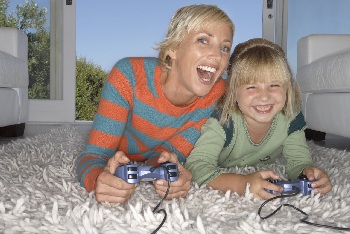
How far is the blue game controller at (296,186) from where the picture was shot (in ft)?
2.96

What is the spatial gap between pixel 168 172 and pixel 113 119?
28 centimetres

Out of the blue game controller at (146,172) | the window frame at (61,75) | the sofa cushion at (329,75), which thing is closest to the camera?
the blue game controller at (146,172)

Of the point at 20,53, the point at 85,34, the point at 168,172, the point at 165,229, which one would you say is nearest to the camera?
the point at 165,229

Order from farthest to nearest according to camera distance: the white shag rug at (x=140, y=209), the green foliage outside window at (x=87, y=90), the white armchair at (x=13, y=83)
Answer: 1. the green foliage outside window at (x=87, y=90)
2. the white armchair at (x=13, y=83)
3. the white shag rug at (x=140, y=209)

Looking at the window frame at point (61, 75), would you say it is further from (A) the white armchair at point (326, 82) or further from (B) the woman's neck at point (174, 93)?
(B) the woman's neck at point (174, 93)

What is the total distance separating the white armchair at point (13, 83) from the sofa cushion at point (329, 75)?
4.58ft

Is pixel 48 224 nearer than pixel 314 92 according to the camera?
Yes

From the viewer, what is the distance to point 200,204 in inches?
33.9

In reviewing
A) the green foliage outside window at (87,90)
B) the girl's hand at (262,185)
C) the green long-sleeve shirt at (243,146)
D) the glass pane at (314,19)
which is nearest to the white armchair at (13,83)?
the green long-sleeve shirt at (243,146)

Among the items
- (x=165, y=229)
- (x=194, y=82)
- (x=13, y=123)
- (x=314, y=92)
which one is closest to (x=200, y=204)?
(x=165, y=229)

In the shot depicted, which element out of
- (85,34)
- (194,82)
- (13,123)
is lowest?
(13,123)

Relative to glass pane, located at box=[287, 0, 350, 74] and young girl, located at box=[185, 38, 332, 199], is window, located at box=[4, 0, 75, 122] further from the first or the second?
young girl, located at box=[185, 38, 332, 199]

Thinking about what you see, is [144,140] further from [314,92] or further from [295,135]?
[314,92]

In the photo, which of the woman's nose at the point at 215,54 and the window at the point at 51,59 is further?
the window at the point at 51,59
